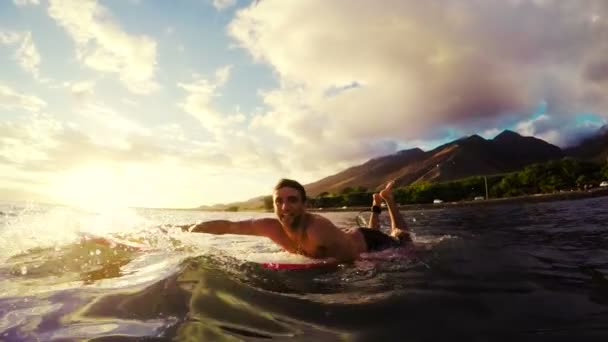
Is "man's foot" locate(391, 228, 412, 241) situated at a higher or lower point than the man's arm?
lower

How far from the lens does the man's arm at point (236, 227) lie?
6.33 metres

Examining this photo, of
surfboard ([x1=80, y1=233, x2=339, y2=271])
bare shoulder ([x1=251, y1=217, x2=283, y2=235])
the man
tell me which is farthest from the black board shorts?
bare shoulder ([x1=251, y1=217, x2=283, y2=235])

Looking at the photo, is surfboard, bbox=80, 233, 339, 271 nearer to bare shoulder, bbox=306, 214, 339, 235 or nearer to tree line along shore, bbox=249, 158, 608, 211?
bare shoulder, bbox=306, 214, 339, 235

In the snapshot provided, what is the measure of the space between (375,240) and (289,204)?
2.56 meters

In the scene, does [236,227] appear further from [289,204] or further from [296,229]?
[289,204]

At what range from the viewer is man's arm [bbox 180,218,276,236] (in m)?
6.33

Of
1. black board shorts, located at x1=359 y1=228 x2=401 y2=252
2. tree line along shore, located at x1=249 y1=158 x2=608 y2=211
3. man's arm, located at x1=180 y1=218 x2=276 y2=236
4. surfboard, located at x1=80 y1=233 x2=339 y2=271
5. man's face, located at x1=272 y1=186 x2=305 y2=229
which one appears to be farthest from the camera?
tree line along shore, located at x1=249 y1=158 x2=608 y2=211

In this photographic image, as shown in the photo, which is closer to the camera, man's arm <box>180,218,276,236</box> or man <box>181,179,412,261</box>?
man <box>181,179,412,261</box>

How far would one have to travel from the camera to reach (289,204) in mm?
5957

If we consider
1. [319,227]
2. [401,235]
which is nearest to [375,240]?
[401,235]

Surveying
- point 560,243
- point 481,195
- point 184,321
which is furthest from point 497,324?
point 481,195

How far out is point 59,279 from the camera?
14.7 feet

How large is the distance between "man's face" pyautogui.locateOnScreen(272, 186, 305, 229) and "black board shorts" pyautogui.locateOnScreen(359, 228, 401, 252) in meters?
2.00

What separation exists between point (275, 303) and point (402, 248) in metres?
4.81
